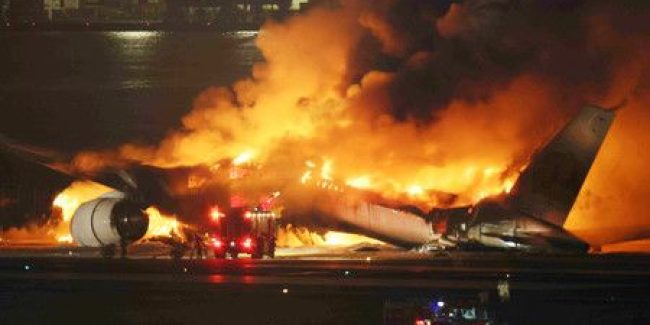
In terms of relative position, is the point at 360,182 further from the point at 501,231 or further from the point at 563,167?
the point at 563,167

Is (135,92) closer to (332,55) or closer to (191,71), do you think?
(191,71)

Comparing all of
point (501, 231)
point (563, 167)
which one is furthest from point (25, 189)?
point (563, 167)

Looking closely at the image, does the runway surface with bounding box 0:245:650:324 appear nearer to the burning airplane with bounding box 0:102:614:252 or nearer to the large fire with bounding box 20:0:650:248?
the burning airplane with bounding box 0:102:614:252

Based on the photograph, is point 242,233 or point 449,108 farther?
point 449,108

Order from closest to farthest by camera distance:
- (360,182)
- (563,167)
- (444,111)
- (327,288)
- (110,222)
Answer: (327,288) → (563,167) → (110,222) → (360,182) → (444,111)

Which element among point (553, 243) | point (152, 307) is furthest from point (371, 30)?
point (152, 307)
